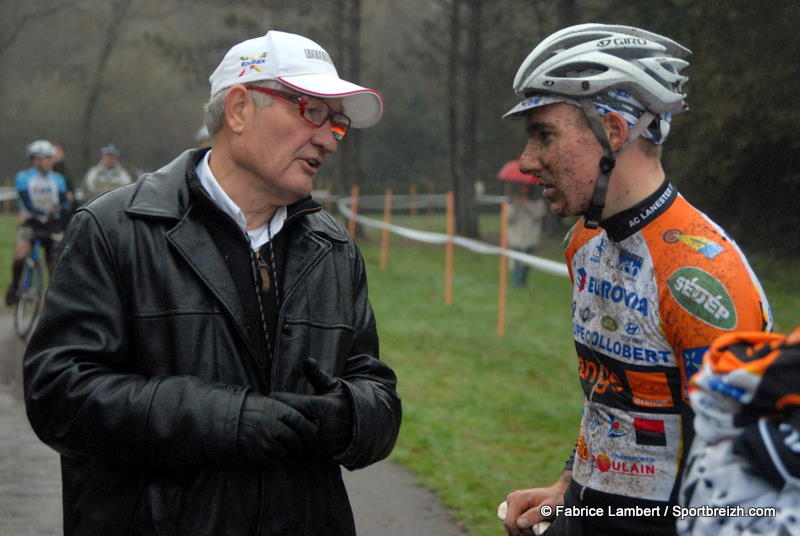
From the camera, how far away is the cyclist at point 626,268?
8.13ft

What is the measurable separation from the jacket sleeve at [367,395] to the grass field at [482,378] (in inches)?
123

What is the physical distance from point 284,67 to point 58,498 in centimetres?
448

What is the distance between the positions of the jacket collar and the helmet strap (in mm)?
815

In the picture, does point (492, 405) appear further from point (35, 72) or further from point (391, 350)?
point (35, 72)

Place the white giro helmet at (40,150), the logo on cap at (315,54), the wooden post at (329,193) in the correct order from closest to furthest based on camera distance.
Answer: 1. the logo on cap at (315,54)
2. the white giro helmet at (40,150)
3. the wooden post at (329,193)

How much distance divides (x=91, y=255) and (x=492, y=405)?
702cm

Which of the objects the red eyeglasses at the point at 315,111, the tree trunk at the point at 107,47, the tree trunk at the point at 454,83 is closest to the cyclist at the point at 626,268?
the red eyeglasses at the point at 315,111

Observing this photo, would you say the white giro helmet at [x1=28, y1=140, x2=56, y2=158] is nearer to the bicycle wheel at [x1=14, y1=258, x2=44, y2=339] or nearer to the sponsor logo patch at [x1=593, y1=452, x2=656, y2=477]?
the bicycle wheel at [x1=14, y1=258, x2=44, y2=339]

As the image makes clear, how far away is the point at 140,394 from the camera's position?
2.57 m

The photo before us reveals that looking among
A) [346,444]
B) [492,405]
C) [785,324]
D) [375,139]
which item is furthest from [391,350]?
[375,139]

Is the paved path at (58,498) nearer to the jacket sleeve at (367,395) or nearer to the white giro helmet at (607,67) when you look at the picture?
the jacket sleeve at (367,395)

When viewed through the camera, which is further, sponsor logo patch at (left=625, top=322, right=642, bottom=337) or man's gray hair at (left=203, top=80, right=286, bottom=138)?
man's gray hair at (left=203, top=80, right=286, bottom=138)

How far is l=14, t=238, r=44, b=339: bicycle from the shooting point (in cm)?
1308

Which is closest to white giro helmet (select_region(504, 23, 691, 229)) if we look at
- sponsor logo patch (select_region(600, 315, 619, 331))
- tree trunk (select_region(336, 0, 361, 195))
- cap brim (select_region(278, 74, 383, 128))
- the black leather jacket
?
sponsor logo patch (select_region(600, 315, 619, 331))
